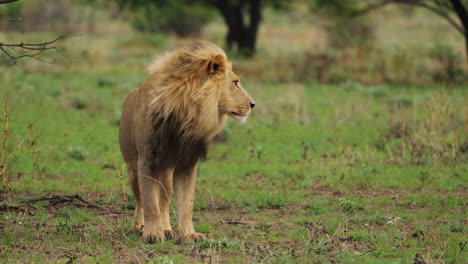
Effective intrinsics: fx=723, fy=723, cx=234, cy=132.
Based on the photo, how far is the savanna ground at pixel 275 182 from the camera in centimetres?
672

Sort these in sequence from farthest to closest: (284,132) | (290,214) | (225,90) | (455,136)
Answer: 1. (284,132)
2. (455,136)
3. (290,214)
4. (225,90)

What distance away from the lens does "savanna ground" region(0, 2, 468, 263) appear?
6.72 metres

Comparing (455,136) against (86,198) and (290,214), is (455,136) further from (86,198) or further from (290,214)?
(86,198)

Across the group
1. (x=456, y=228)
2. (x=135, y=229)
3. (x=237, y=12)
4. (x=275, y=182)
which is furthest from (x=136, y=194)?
(x=237, y=12)

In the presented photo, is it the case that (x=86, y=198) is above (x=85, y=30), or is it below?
above

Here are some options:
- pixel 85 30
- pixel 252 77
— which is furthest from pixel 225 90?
pixel 85 30

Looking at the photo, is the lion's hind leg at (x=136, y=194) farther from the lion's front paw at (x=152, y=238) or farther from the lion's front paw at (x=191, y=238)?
the lion's front paw at (x=191, y=238)

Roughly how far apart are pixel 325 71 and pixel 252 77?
96.8 inches

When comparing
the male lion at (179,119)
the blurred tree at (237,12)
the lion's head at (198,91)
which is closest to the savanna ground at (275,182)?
the male lion at (179,119)

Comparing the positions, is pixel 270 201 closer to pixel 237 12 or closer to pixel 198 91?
pixel 198 91

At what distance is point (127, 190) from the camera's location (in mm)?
9688

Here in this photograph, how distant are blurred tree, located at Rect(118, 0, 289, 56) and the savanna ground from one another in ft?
24.4

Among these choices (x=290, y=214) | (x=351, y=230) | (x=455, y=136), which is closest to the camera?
(x=351, y=230)

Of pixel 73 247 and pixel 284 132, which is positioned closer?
pixel 73 247
